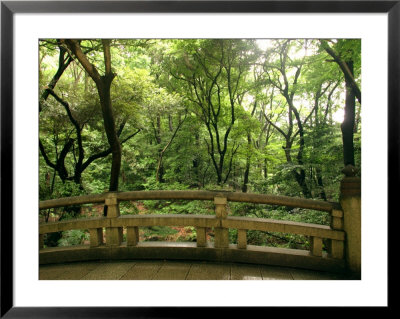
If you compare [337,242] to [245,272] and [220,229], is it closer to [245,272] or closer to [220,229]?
[245,272]

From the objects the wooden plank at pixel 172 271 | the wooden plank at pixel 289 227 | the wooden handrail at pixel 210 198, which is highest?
the wooden handrail at pixel 210 198

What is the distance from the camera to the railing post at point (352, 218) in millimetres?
2564

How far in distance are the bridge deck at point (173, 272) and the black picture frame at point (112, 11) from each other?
0.57 m

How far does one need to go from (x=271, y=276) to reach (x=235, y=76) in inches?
346

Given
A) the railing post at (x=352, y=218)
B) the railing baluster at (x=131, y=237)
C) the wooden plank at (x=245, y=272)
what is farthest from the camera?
the railing baluster at (x=131, y=237)

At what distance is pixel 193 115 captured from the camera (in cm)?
1072

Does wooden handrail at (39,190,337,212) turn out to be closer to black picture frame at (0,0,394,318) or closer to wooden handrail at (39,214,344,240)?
wooden handrail at (39,214,344,240)

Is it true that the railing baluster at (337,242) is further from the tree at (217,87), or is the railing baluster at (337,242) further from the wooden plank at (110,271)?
the tree at (217,87)

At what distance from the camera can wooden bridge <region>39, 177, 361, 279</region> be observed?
2613mm

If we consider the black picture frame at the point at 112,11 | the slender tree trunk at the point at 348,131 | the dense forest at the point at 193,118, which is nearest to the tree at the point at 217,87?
the dense forest at the point at 193,118

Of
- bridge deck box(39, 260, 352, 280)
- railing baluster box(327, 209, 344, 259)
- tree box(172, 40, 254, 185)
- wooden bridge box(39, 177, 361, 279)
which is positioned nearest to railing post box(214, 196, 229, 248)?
wooden bridge box(39, 177, 361, 279)

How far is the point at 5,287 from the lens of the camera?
1987mm

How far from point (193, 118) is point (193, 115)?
0.83 ft

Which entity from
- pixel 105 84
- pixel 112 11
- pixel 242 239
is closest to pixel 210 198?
pixel 242 239
